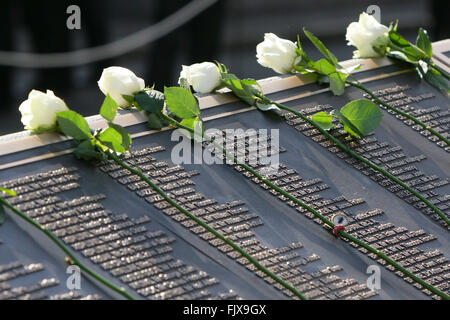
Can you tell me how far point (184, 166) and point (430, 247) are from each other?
45 centimetres

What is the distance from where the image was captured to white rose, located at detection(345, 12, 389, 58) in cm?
194

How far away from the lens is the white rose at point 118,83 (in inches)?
65.3

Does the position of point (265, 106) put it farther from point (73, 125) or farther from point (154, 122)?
point (73, 125)

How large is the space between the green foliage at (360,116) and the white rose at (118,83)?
38 cm

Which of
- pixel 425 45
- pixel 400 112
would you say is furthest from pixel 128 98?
pixel 425 45

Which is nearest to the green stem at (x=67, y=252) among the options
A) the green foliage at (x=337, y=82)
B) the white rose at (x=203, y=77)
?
the white rose at (x=203, y=77)

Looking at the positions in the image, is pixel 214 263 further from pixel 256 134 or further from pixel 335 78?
pixel 335 78

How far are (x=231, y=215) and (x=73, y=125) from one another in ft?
0.99

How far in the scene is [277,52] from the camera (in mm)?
1848

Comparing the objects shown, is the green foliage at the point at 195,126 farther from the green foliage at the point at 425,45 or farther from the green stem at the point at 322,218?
the green foliage at the point at 425,45

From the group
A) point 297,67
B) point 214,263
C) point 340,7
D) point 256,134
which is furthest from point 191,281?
point 340,7

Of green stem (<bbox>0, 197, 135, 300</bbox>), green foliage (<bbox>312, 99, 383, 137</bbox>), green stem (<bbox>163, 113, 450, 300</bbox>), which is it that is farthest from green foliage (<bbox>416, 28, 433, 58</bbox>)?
green stem (<bbox>0, 197, 135, 300</bbox>)

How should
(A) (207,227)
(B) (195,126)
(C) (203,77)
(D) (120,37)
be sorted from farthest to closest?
(D) (120,37), (C) (203,77), (B) (195,126), (A) (207,227)

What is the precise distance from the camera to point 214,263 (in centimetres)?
147
